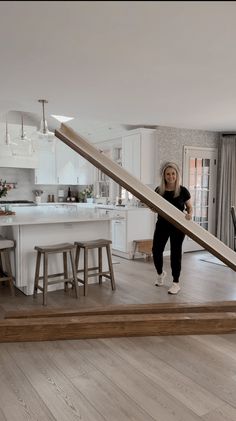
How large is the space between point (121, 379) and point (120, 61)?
2401 millimetres

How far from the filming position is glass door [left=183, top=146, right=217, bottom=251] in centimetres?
605

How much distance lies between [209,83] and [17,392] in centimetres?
312

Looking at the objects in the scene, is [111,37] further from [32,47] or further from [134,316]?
[134,316]

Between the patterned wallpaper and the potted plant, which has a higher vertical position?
the patterned wallpaper

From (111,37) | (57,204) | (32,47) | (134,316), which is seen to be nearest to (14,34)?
(32,47)

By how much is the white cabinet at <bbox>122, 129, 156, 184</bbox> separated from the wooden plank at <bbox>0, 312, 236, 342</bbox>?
3385 millimetres

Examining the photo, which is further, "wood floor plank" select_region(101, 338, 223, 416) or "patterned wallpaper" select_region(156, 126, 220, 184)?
"patterned wallpaper" select_region(156, 126, 220, 184)

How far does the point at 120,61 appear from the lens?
8.75 feet

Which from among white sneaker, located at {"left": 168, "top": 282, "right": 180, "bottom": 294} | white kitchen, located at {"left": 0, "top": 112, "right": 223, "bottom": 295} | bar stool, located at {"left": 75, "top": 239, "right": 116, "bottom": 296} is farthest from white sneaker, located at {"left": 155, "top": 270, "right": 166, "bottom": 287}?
white kitchen, located at {"left": 0, "top": 112, "right": 223, "bottom": 295}

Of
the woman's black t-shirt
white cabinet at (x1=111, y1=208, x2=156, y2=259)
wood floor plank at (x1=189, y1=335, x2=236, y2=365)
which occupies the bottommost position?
wood floor plank at (x1=189, y1=335, x2=236, y2=365)

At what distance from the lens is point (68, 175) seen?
7766mm

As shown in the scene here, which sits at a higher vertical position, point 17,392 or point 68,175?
point 68,175

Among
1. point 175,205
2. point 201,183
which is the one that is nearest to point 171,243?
point 175,205

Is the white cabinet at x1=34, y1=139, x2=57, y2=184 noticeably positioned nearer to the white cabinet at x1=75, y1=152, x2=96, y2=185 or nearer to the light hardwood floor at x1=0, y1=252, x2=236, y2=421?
the white cabinet at x1=75, y1=152, x2=96, y2=185
